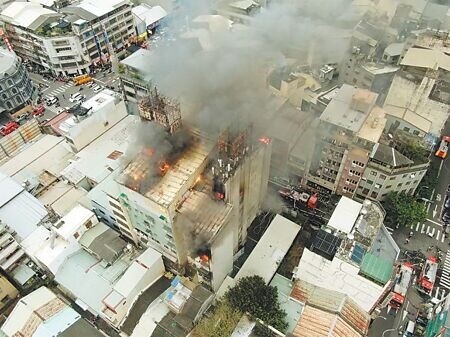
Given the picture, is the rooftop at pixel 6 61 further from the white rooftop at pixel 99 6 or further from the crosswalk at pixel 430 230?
the crosswalk at pixel 430 230

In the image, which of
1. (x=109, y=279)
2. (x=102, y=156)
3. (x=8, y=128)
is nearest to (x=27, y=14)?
(x=8, y=128)

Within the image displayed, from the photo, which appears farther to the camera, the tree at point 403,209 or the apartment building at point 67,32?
the apartment building at point 67,32

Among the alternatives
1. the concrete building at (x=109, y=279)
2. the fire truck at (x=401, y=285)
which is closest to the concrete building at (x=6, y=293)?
the concrete building at (x=109, y=279)

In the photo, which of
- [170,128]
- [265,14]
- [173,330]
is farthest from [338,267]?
[265,14]

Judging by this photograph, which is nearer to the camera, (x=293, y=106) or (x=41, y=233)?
(x=41, y=233)

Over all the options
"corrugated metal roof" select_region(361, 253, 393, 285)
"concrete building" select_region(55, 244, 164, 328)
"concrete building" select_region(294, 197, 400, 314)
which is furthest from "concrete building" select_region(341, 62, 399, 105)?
"concrete building" select_region(55, 244, 164, 328)

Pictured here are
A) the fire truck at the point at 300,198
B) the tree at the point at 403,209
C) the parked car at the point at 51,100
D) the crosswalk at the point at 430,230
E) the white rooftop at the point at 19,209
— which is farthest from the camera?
the parked car at the point at 51,100

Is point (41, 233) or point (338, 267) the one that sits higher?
point (338, 267)

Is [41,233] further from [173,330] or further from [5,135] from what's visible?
[5,135]

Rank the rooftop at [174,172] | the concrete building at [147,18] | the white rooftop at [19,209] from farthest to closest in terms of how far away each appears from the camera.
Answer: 1. the concrete building at [147,18]
2. the white rooftop at [19,209]
3. the rooftop at [174,172]
